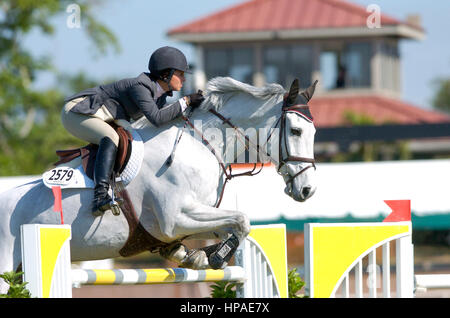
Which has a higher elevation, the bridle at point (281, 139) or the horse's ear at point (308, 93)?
the horse's ear at point (308, 93)

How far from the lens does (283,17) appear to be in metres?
31.3

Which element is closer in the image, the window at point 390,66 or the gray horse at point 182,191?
the gray horse at point 182,191

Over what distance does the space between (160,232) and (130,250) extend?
0.23m

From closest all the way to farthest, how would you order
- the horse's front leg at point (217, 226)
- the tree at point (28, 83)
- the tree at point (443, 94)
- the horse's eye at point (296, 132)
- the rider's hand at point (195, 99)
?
the horse's front leg at point (217, 226), the horse's eye at point (296, 132), the rider's hand at point (195, 99), the tree at point (28, 83), the tree at point (443, 94)

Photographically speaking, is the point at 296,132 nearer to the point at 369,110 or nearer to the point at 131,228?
the point at 131,228

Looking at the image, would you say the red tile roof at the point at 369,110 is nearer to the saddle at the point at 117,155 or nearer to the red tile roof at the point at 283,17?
the red tile roof at the point at 283,17

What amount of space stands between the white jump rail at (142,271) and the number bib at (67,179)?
0.71 meters

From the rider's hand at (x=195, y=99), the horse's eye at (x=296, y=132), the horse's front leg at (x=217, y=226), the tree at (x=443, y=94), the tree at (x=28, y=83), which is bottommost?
the horse's front leg at (x=217, y=226)

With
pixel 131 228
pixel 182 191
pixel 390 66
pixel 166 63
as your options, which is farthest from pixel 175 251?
pixel 390 66

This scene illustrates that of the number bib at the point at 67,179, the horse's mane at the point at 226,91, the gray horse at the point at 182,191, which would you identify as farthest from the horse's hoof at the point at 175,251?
the horse's mane at the point at 226,91

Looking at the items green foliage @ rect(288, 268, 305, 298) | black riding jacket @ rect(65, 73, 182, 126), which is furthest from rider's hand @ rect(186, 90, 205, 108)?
green foliage @ rect(288, 268, 305, 298)

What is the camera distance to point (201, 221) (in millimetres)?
4707

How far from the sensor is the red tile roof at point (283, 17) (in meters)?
30.1

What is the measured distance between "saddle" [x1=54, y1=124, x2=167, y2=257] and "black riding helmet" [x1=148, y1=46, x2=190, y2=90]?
41cm
